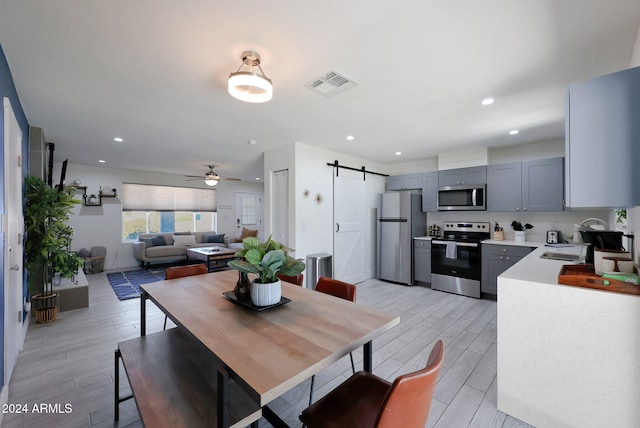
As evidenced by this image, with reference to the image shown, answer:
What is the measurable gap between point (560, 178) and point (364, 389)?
4280mm

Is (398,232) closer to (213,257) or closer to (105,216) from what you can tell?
(213,257)

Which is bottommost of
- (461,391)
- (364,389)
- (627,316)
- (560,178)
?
(461,391)

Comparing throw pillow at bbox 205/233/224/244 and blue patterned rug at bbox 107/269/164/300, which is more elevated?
throw pillow at bbox 205/233/224/244

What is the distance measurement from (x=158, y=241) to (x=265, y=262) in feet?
21.6

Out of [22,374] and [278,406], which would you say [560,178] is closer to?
[278,406]

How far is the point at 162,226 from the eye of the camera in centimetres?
752

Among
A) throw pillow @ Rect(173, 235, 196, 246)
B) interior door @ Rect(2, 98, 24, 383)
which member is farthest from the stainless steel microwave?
throw pillow @ Rect(173, 235, 196, 246)

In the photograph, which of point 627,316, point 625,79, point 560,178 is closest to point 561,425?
point 627,316

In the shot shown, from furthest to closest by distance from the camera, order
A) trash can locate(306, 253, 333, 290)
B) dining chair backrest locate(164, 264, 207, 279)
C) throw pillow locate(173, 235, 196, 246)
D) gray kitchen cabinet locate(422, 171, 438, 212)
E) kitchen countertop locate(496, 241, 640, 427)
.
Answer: throw pillow locate(173, 235, 196, 246) < gray kitchen cabinet locate(422, 171, 438, 212) < trash can locate(306, 253, 333, 290) < dining chair backrest locate(164, 264, 207, 279) < kitchen countertop locate(496, 241, 640, 427)

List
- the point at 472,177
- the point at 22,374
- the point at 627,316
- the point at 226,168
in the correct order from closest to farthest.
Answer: the point at 627,316 < the point at 22,374 < the point at 472,177 < the point at 226,168

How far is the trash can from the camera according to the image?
4.27 meters

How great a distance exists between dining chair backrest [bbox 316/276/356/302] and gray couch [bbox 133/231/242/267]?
5397mm

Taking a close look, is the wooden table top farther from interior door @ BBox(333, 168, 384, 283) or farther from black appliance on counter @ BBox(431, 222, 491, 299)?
black appliance on counter @ BBox(431, 222, 491, 299)

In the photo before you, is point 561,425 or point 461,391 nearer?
point 561,425
